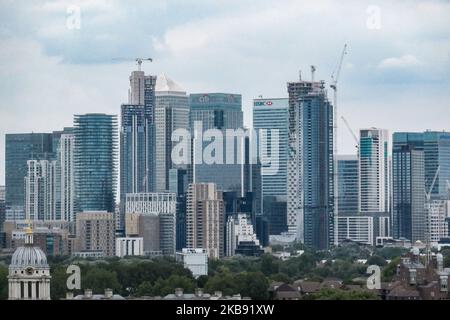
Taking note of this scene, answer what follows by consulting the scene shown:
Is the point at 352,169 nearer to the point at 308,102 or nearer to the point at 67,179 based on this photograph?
the point at 308,102

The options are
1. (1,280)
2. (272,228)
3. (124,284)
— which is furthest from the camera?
(272,228)

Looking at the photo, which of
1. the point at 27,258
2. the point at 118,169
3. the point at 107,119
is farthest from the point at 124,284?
the point at 118,169

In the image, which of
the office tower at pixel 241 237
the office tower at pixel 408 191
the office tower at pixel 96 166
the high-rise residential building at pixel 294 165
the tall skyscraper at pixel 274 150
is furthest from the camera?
the high-rise residential building at pixel 294 165

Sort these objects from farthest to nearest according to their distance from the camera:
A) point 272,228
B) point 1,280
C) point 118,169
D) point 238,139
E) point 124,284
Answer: point 118,169, point 272,228, point 238,139, point 124,284, point 1,280

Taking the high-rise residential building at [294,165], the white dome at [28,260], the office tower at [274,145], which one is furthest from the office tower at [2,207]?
the white dome at [28,260]

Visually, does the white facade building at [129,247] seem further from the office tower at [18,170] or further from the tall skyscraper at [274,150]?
the tall skyscraper at [274,150]

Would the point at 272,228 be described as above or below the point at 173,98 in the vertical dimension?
below
